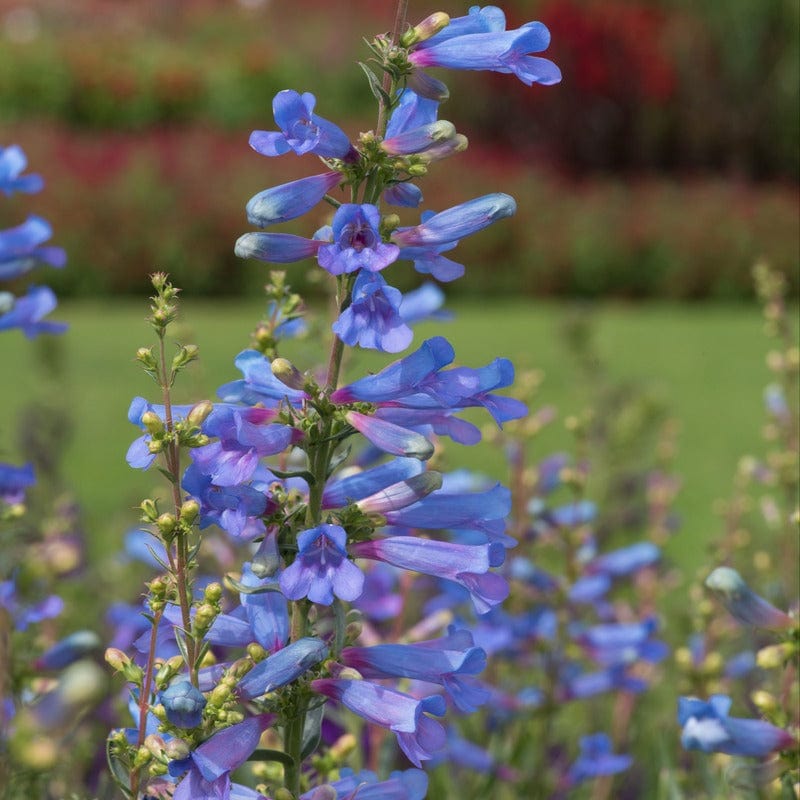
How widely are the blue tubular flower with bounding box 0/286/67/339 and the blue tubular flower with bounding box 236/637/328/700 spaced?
671 mm

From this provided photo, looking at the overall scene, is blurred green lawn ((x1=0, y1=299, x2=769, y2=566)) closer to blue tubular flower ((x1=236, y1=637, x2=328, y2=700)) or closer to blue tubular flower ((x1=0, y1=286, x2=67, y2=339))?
blue tubular flower ((x1=0, y1=286, x2=67, y2=339))

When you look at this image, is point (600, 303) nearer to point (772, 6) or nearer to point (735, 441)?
point (735, 441)

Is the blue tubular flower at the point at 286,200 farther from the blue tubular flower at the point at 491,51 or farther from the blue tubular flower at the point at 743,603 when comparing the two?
the blue tubular flower at the point at 743,603

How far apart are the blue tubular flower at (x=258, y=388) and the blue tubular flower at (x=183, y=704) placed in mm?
219

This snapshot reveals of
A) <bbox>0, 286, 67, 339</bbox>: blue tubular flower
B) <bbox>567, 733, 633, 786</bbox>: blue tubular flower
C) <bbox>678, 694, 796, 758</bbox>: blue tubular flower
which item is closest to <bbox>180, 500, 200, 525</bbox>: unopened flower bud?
<bbox>678, 694, 796, 758</bbox>: blue tubular flower

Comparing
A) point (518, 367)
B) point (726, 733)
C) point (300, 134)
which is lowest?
point (518, 367)

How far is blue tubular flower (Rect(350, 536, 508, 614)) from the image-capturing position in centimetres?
94

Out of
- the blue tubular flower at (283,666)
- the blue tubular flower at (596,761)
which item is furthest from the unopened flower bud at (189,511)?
the blue tubular flower at (596,761)

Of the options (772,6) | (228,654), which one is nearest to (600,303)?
(772,6)

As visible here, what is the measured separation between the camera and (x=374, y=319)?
903 millimetres

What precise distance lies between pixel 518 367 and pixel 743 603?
314cm

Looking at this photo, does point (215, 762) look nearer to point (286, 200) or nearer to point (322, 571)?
point (322, 571)

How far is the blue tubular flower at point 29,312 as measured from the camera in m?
1.44

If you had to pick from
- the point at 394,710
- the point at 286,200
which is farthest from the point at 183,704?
the point at 286,200
